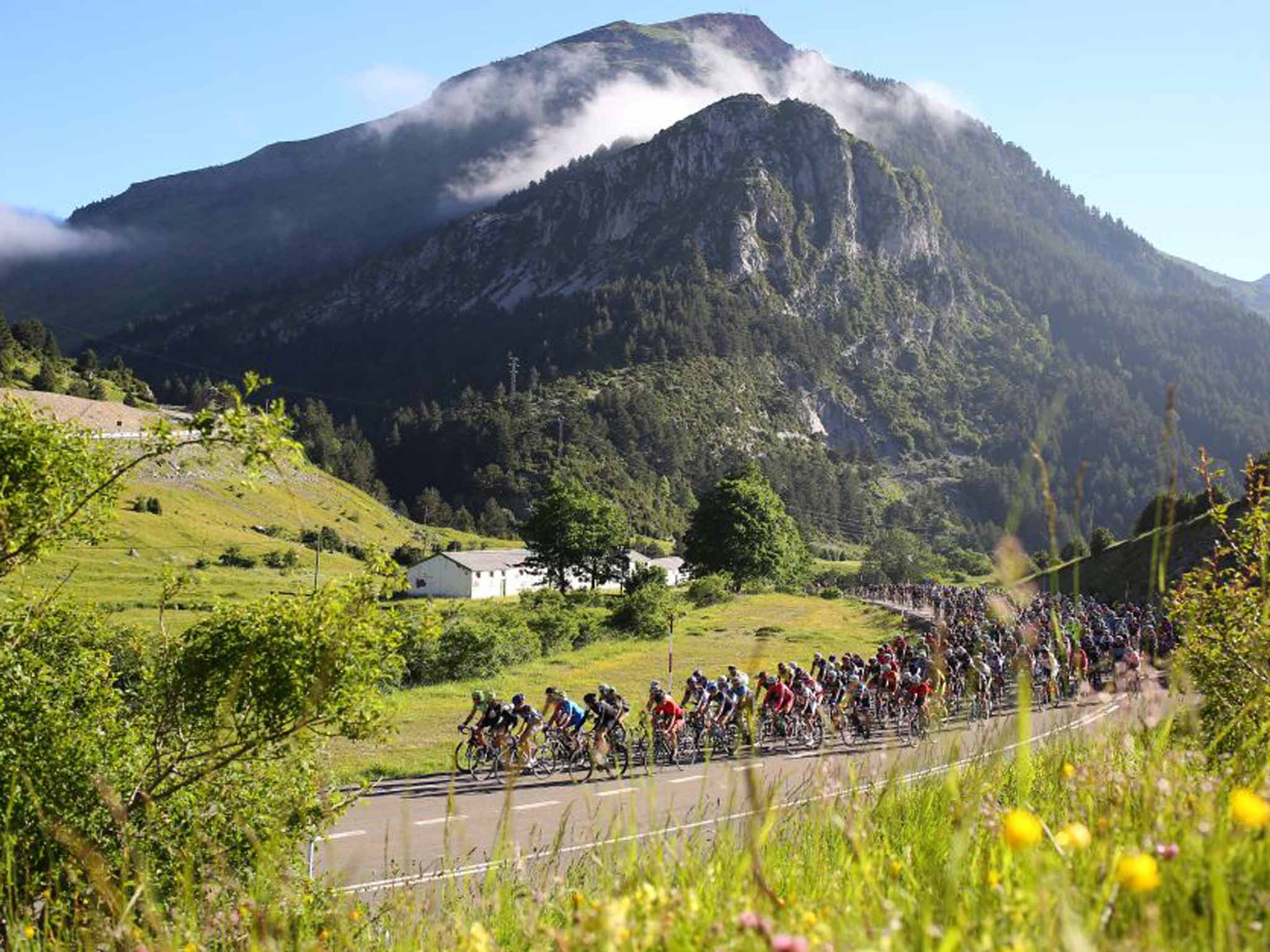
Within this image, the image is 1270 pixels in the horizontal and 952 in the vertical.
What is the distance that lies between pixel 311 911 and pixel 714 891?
378 centimetres

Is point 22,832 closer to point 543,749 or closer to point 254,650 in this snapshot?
point 254,650

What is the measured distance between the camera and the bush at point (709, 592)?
2571 inches

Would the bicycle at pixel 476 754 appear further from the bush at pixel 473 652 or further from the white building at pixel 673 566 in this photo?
the white building at pixel 673 566

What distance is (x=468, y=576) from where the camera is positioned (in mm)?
103562

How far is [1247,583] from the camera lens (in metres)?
8.40

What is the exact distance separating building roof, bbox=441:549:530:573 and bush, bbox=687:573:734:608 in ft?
121

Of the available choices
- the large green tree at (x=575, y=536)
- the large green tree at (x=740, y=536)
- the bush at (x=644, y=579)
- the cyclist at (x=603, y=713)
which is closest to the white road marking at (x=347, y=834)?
the cyclist at (x=603, y=713)

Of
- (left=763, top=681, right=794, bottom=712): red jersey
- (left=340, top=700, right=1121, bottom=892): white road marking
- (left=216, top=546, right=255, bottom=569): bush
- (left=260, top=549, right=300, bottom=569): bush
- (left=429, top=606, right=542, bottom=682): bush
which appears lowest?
(left=260, top=549, right=300, bottom=569): bush

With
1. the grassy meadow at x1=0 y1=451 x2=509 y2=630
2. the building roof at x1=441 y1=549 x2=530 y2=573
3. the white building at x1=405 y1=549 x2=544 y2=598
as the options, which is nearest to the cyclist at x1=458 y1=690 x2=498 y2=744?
the grassy meadow at x1=0 y1=451 x2=509 y2=630

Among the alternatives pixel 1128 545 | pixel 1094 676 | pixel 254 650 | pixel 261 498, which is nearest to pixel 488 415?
pixel 261 498

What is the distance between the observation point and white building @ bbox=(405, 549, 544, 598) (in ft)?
339

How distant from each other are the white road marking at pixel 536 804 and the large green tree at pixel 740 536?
57.6 m

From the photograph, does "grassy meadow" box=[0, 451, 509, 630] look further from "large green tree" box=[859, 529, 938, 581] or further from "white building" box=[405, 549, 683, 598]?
"large green tree" box=[859, 529, 938, 581]

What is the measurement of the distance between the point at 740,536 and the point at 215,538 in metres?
55.1
